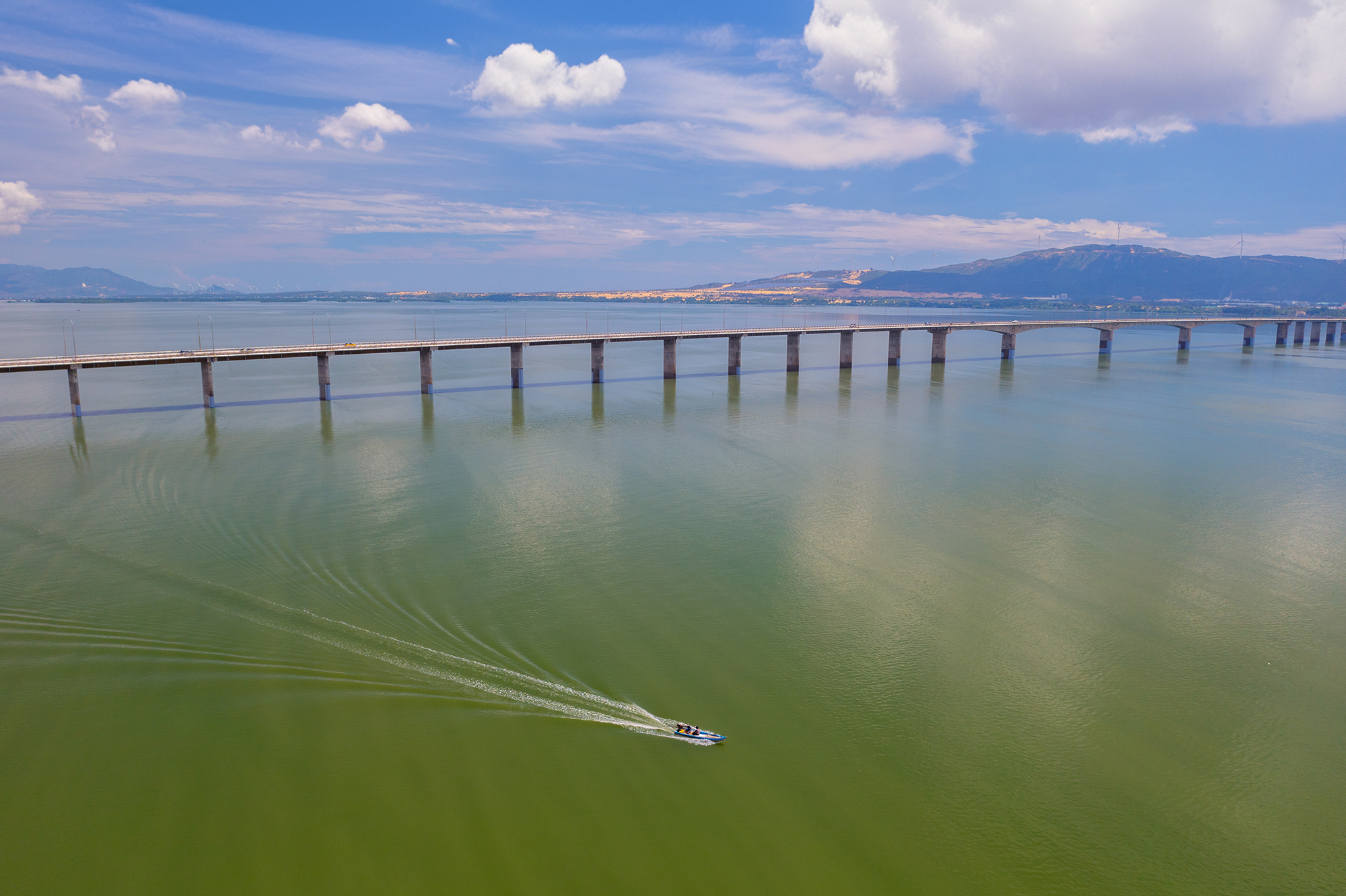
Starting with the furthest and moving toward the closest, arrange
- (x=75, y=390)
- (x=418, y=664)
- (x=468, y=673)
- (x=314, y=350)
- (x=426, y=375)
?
(x=426, y=375)
(x=314, y=350)
(x=75, y=390)
(x=418, y=664)
(x=468, y=673)

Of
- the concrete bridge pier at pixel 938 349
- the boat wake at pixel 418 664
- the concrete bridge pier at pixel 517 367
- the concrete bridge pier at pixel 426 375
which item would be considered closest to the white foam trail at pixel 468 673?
the boat wake at pixel 418 664

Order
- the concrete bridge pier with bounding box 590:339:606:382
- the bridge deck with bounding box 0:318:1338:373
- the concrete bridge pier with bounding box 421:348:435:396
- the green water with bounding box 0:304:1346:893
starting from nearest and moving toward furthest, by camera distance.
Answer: the green water with bounding box 0:304:1346:893 < the bridge deck with bounding box 0:318:1338:373 < the concrete bridge pier with bounding box 421:348:435:396 < the concrete bridge pier with bounding box 590:339:606:382

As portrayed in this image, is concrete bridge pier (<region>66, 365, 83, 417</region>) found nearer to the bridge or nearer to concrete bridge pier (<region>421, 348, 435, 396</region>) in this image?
the bridge

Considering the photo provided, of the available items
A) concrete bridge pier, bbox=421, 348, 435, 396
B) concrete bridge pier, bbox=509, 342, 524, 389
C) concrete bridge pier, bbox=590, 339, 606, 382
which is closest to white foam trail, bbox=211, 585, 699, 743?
concrete bridge pier, bbox=421, 348, 435, 396

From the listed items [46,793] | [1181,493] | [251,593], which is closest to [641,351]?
[1181,493]

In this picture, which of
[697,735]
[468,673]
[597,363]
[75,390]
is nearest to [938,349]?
[597,363]

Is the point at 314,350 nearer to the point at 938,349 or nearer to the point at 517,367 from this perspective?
the point at 517,367

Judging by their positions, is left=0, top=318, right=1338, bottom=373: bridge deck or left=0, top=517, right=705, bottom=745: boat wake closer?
left=0, top=517, right=705, bottom=745: boat wake
